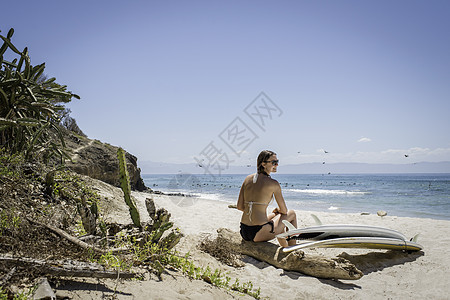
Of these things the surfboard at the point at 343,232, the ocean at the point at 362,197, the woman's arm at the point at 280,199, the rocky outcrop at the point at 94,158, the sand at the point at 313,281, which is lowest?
the ocean at the point at 362,197

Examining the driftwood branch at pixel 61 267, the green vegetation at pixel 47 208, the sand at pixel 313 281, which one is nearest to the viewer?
the driftwood branch at pixel 61 267

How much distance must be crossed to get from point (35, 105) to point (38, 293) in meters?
4.44

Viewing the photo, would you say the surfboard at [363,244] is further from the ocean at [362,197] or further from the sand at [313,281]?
the ocean at [362,197]

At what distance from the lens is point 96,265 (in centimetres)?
265

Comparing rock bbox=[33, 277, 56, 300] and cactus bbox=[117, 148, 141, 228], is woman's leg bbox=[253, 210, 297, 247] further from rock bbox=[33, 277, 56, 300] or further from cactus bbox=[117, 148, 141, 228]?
rock bbox=[33, 277, 56, 300]

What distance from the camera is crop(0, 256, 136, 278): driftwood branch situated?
2336 millimetres

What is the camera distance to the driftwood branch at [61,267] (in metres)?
2.34

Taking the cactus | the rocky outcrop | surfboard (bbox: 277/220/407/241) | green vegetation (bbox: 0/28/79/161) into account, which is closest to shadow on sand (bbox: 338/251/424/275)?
surfboard (bbox: 277/220/407/241)

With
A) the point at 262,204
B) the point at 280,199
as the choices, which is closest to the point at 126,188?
the point at 262,204

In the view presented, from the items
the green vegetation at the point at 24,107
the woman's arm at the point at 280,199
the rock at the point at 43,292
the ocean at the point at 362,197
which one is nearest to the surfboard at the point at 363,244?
the woman's arm at the point at 280,199

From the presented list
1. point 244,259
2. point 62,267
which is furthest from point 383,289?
point 62,267

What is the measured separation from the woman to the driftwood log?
0.65ft

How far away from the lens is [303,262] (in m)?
4.52

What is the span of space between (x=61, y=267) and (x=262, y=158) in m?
3.73
